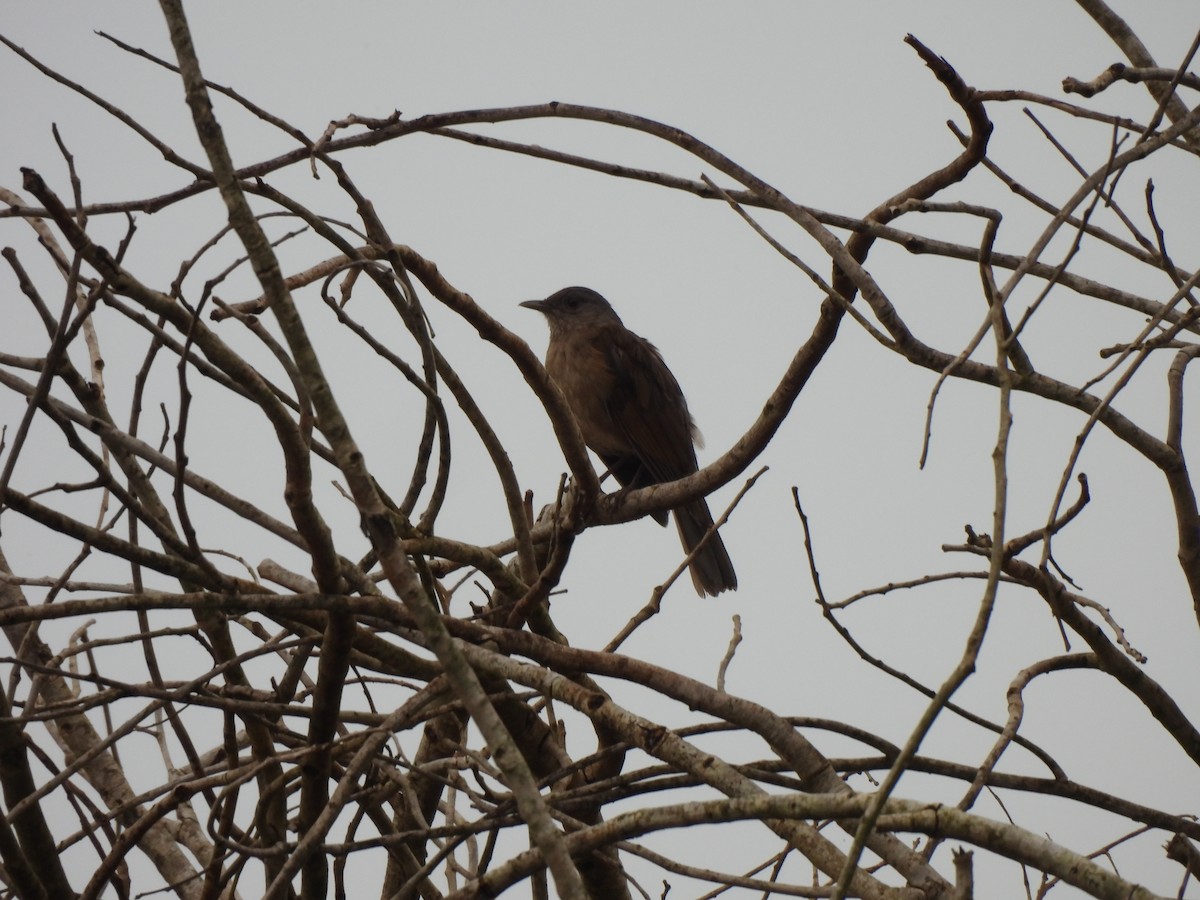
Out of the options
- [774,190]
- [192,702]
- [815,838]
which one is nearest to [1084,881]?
[815,838]

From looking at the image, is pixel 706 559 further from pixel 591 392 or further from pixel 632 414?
pixel 591 392

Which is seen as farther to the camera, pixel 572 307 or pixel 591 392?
pixel 572 307

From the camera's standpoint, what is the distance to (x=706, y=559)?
24.9 ft

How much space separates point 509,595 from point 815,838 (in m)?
1.27

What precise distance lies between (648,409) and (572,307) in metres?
1.12

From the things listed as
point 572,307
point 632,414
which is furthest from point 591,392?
point 572,307

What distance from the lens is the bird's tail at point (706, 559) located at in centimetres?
754

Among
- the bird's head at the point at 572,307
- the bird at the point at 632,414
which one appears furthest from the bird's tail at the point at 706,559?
the bird's head at the point at 572,307

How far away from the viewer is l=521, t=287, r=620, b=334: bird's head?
830 centimetres

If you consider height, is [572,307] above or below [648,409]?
above

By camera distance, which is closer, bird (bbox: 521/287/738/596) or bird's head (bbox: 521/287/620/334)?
bird (bbox: 521/287/738/596)

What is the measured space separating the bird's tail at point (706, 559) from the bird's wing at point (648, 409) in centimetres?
27

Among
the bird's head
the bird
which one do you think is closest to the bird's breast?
the bird

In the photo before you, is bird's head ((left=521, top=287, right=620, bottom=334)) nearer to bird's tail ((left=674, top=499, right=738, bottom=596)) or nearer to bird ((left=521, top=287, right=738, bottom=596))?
bird ((left=521, top=287, right=738, bottom=596))
